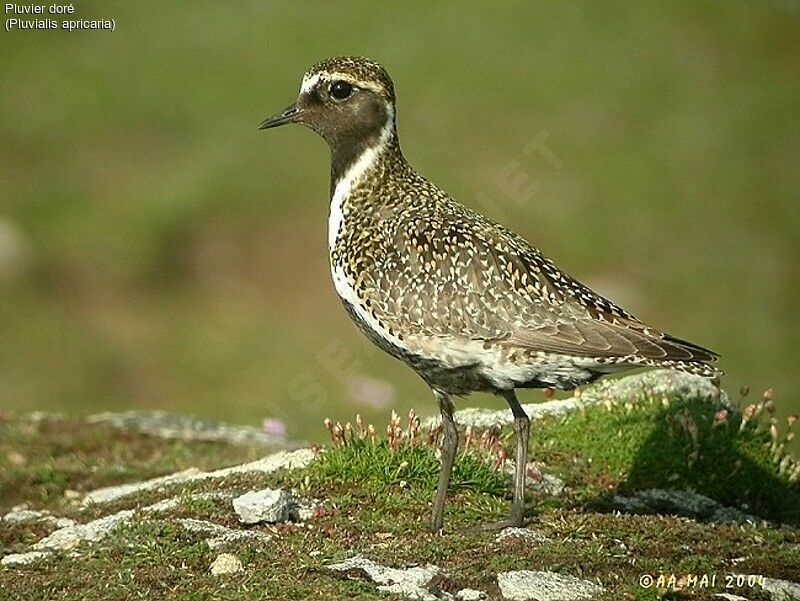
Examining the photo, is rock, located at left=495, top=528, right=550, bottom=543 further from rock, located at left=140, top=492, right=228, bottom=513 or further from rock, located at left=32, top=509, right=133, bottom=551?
rock, located at left=32, top=509, right=133, bottom=551

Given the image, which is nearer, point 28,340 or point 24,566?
point 24,566

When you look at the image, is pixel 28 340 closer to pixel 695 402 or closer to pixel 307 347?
pixel 307 347

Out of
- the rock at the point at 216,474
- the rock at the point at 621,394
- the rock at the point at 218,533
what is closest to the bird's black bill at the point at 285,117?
the rock at the point at 216,474

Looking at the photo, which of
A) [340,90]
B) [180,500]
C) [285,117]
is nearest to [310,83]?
[340,90]

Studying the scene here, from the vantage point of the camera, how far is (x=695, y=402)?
599 inches

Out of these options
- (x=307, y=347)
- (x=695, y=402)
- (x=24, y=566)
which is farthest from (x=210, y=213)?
(x=24, y=566)

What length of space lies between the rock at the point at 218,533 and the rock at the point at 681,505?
359cm

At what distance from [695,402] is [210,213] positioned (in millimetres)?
20776

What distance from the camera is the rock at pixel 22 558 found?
37.2ft

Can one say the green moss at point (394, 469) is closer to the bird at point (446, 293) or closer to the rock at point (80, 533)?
the bird at point (446, 293)

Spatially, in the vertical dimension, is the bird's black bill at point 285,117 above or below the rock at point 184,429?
above

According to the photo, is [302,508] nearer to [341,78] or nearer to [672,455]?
[341,78]

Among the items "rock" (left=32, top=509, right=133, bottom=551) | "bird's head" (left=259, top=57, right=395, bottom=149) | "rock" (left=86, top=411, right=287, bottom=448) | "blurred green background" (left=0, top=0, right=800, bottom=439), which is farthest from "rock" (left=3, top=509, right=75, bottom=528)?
"blurred green background" (left=0, top=0, right=800, bottom=439)

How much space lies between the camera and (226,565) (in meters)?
10.6
